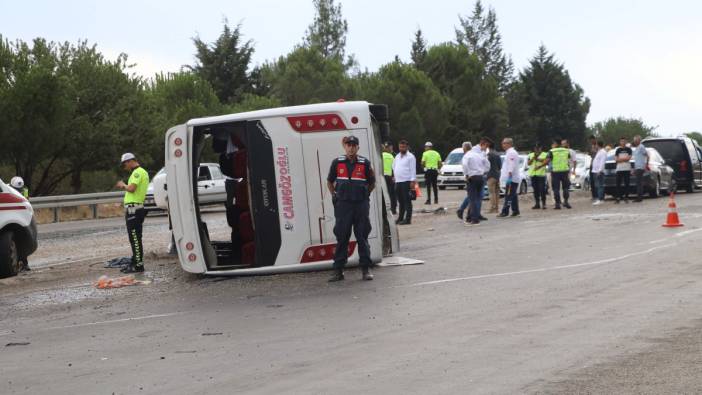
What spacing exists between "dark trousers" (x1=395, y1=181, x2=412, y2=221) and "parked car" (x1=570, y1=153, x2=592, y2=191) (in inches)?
603

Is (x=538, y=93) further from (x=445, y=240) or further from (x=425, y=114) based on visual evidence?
(x=445, y=240)

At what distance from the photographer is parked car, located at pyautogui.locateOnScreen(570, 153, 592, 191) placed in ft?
128

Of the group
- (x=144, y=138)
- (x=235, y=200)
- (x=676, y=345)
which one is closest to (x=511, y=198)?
(x=235, y=200)

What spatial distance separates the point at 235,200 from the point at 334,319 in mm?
5210

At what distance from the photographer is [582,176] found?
39.5 m

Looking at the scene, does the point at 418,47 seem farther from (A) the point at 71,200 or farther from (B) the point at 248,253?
(B) the point at 248,253

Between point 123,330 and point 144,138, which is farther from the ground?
point 144,138

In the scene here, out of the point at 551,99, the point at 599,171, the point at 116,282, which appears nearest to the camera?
the point at 116,282

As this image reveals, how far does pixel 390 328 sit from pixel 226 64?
70188 millimetres

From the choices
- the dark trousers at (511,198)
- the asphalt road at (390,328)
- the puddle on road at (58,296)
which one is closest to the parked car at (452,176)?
the dark trousers at (511,198)

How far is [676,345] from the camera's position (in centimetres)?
842

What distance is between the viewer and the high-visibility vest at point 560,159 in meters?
27.3

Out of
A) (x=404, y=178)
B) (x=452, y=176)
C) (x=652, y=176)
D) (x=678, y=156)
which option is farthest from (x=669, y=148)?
(x=404, y=178)

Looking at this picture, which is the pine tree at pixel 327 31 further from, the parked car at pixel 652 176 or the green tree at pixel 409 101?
the parked car at pixel 652 176
